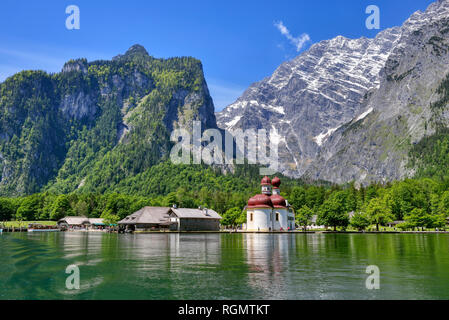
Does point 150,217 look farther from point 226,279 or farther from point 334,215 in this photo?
point 226,279

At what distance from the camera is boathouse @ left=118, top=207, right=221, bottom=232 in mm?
134125

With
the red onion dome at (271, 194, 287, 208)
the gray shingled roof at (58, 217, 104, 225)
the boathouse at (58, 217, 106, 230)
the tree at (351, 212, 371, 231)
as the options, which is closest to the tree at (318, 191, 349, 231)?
the tree at (351, 212, 371, 231)

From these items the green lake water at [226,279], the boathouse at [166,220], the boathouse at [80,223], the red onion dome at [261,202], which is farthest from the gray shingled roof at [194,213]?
the green lake water at [226,279]

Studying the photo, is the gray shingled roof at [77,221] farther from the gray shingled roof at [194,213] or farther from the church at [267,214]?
the church at [267,214]

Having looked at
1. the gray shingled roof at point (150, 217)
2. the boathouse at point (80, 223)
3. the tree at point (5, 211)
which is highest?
the tree at point (5, 211)

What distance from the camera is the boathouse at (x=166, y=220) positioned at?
134 metres

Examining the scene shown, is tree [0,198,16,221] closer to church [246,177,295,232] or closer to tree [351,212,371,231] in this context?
church [246,177,295,232]

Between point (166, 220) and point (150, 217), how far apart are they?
5800mm

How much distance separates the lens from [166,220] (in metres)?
138

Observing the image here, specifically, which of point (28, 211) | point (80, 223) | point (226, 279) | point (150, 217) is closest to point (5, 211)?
point (28, 211)
